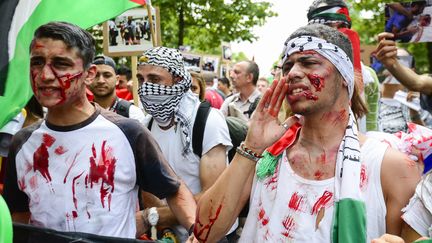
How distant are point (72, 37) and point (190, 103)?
1537 millimetres

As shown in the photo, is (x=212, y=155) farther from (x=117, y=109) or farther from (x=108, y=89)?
(x=108, y=89)

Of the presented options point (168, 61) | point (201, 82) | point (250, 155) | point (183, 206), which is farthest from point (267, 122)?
point (201, 82)

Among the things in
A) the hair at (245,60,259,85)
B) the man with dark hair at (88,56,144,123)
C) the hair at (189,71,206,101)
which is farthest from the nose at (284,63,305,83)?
the hair at (245,60,259,85)

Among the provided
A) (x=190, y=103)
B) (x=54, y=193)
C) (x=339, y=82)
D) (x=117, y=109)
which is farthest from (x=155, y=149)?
(x=117, y=109)

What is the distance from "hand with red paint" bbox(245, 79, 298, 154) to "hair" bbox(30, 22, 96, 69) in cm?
101

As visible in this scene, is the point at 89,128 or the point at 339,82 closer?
the point at 339,82

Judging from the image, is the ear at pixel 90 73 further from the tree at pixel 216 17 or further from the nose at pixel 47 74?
the tree at pixel 216 17

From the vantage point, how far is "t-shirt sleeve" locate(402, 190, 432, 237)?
2.64 metres

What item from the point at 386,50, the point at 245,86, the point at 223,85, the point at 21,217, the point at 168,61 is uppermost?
the point at 386,50

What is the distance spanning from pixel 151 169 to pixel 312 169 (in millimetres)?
931

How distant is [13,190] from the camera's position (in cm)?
350

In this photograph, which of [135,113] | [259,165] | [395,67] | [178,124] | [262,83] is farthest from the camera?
[262,83]

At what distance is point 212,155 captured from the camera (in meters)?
4.60

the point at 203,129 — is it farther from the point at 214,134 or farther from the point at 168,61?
the point at 168,61
